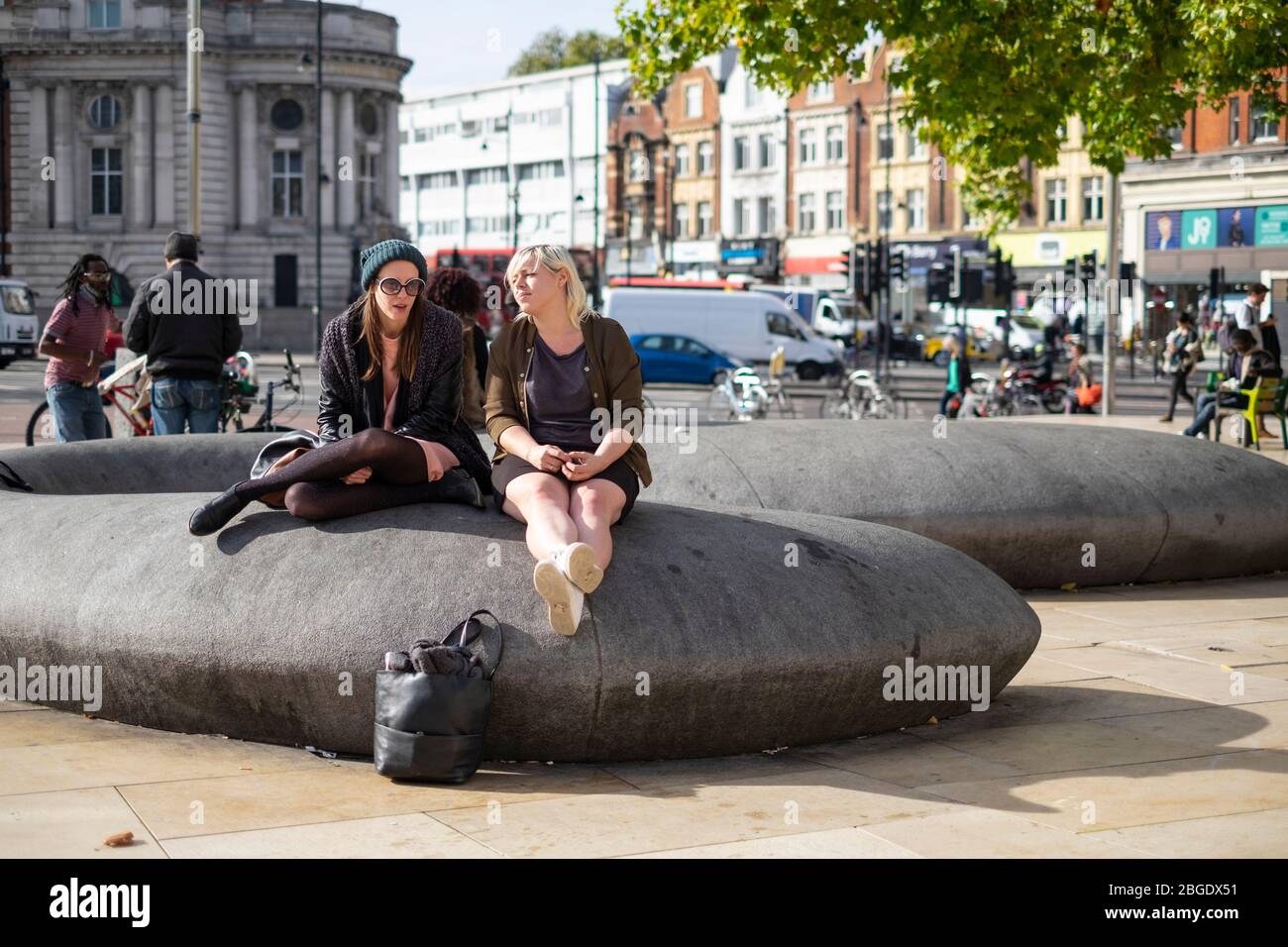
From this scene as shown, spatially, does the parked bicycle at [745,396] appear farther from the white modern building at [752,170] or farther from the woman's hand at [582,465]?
the white modern building at [752,170]

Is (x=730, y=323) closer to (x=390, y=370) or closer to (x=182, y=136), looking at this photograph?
(x=182, y=136)

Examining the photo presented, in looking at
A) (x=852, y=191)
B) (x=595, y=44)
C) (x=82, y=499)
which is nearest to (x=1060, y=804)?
(x=82, y=499)

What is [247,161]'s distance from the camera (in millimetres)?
72625

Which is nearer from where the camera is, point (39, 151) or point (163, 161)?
point (39, 151)

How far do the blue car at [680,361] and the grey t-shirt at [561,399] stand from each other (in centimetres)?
3138

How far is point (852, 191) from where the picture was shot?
73750 millimetres

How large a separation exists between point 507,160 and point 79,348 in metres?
91.8

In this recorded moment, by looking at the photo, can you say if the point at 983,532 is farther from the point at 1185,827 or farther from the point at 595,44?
the point at 595,44

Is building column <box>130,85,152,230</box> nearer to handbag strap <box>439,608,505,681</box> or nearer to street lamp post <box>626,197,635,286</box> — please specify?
street lamp post <box>626,197,635,286</box>

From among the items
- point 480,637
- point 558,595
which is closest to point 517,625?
point 480,637

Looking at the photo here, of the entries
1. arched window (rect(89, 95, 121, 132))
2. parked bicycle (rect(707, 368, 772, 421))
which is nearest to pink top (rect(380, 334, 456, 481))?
parked bicycle (rect(707, 368, 772, 421))

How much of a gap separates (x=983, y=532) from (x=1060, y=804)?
200 inches

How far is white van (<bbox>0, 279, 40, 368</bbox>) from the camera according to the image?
45.2 metres

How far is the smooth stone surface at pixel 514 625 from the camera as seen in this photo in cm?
622
